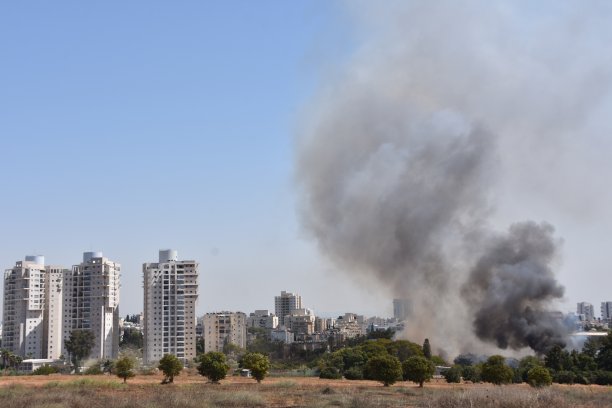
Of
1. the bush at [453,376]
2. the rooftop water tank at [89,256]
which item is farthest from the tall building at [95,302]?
the bush at [453,376]

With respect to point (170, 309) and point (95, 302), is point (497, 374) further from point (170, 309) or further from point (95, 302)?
point (95, 302)

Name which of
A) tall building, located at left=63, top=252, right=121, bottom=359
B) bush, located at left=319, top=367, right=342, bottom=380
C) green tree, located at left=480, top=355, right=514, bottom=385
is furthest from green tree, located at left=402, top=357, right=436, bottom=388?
tall building, located at left=63, top=252, right=121, bottom=359

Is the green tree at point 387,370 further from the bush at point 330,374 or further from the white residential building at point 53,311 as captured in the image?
the white residential building at point 53,311

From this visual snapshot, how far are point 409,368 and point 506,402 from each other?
2267 cm

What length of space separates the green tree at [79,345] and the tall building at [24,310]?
12778mm

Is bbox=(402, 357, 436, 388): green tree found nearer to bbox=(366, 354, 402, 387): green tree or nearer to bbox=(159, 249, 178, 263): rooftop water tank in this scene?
bbox=(366, 354, 402, 387): green tree

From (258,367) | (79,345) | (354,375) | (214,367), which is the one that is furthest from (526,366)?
(79,345)

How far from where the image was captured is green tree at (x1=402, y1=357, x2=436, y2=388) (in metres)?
48.4

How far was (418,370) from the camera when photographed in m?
48.4

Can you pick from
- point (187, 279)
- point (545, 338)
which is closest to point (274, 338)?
point (187, 279)

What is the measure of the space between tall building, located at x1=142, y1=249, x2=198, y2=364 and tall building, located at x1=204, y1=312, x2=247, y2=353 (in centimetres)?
3045

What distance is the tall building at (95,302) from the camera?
109m

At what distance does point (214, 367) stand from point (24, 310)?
72372mm

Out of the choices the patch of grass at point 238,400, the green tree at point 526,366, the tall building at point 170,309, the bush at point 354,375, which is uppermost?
the tall building at point 170,309
